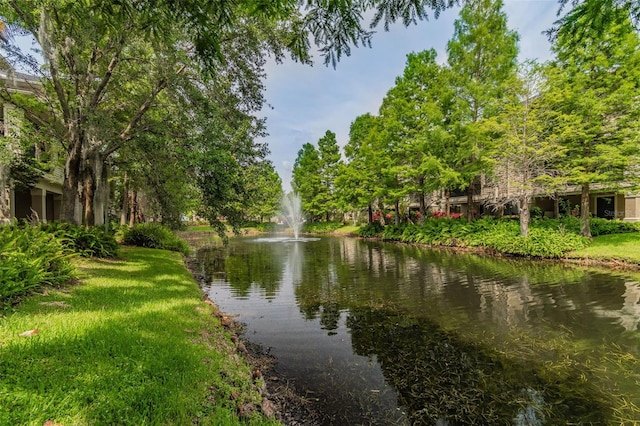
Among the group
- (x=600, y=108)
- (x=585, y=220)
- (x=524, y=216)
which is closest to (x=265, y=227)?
(x=524, y=216)

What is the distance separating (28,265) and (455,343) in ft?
25.8

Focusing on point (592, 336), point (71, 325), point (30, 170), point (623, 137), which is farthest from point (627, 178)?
point (30, 170)

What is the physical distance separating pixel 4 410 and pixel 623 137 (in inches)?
811

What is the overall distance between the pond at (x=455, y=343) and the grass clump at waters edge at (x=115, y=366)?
4.59 ft

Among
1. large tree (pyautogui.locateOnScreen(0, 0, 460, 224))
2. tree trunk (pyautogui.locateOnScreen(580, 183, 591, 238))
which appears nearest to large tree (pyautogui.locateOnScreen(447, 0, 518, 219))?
tree trunk (pyautogui.locateOnScreen(580, 183, 591, 238))

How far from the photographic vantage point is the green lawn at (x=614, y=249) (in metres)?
12.2

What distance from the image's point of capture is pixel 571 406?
394 centimetres

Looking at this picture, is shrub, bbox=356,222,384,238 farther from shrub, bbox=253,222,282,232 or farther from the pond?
shrub, bbox=253,222,282,232

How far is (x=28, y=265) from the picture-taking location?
545 centimetres

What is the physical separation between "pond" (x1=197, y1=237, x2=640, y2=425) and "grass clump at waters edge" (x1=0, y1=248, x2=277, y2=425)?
55.1 inches

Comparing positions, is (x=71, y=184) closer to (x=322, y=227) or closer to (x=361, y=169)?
(x=361, y=169)

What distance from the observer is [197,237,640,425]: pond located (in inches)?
158

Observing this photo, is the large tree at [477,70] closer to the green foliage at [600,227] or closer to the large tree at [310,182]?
the green foliage at [600,227]

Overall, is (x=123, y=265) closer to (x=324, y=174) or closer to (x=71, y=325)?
(x=71, y=325)
